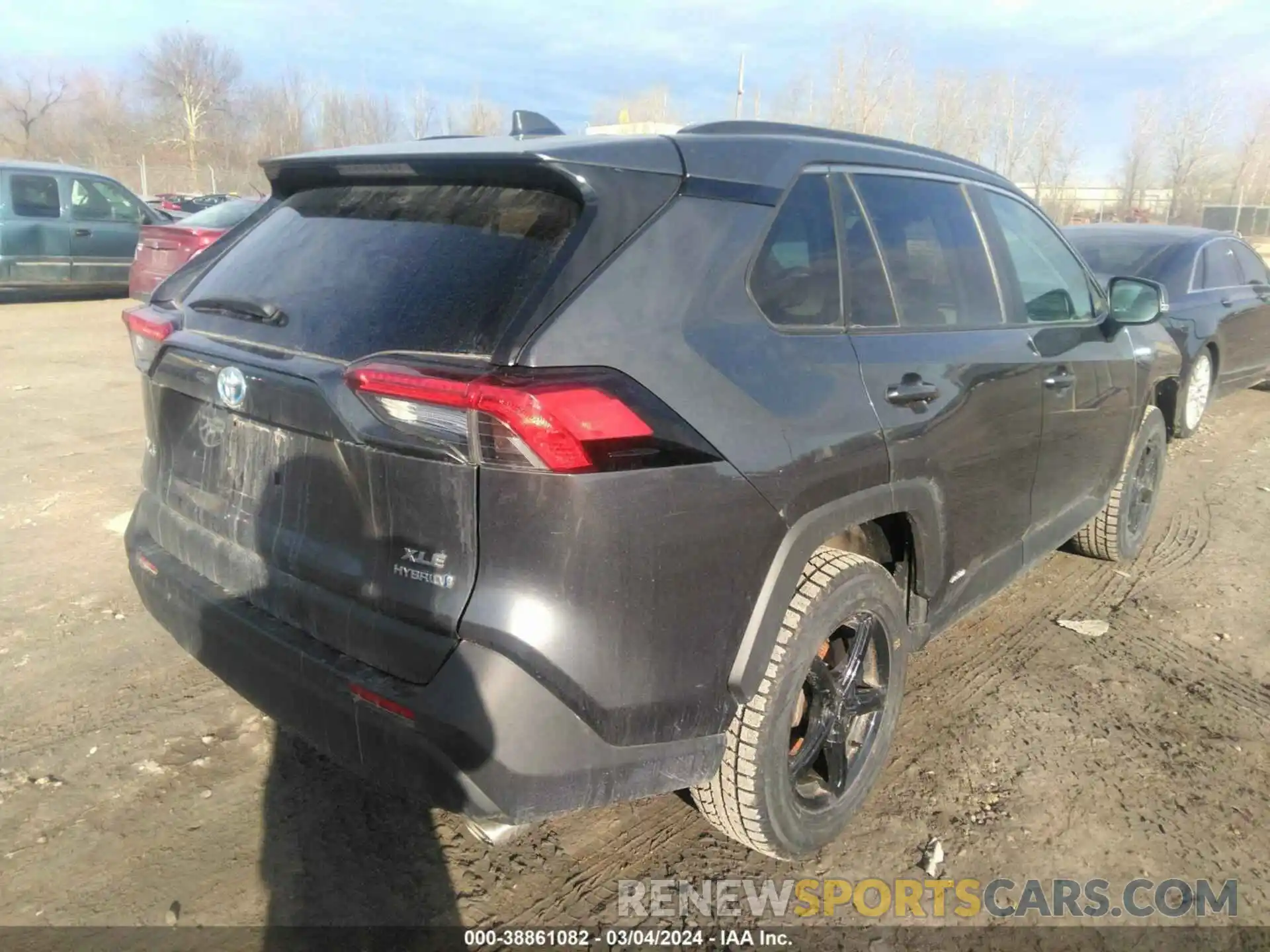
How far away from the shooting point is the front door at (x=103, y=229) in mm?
13516

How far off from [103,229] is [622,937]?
14.6m

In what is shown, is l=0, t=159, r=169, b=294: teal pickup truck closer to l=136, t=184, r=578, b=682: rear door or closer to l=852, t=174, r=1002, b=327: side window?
l=136, t=184, r=578, b=682: rear door

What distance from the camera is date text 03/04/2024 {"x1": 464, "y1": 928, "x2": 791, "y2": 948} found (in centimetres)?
229

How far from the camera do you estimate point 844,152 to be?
279 cm

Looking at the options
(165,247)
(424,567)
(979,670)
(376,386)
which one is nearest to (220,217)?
(165,247)

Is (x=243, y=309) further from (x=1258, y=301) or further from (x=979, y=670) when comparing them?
(x=1258, y=301)

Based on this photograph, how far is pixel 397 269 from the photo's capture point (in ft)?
7.36

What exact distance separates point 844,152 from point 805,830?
1.94m

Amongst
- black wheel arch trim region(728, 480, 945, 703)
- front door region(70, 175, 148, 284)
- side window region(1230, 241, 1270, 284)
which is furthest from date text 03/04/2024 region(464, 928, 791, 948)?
front door region(70, 175, 148, 284)

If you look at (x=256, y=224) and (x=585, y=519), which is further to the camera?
(x=256, y=224)

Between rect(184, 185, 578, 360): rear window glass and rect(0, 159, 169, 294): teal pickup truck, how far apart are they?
12728mm

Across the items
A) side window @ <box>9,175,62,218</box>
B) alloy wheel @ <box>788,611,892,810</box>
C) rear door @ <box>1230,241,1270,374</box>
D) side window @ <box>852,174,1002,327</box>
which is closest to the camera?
alloy wheel @ <box>788,611,892,810</box>

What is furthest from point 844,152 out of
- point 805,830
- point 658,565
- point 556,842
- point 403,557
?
point 556,842

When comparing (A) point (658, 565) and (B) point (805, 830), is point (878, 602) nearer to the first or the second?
(B) point (805, 830)
